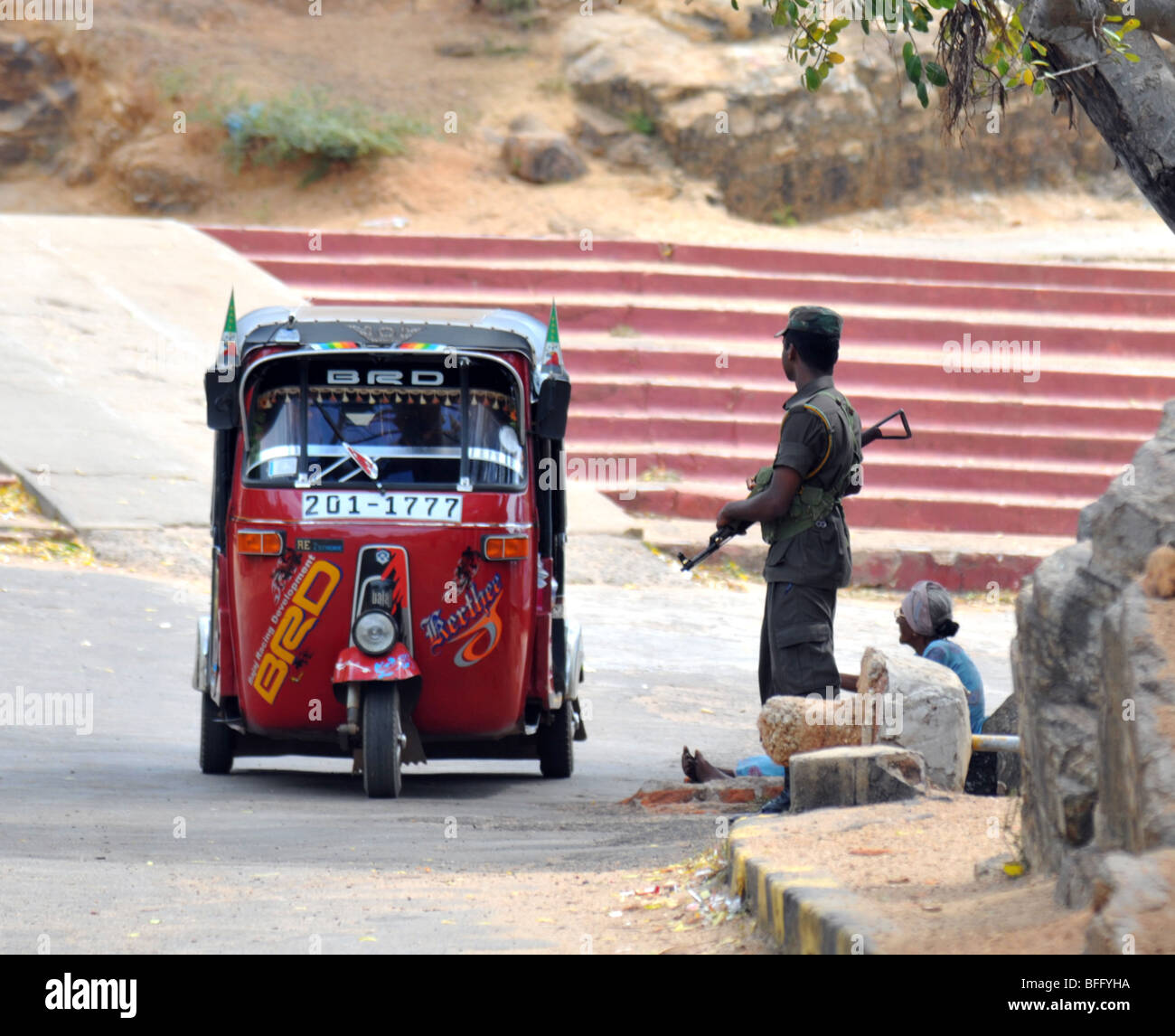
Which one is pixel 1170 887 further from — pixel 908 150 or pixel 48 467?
pixel 908 150

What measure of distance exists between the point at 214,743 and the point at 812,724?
3277mm

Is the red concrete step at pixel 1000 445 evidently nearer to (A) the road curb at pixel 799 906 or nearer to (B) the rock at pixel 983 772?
(B) the rock at pixel 983 772

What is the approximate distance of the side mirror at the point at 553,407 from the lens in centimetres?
690

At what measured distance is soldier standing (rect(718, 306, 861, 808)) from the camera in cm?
574

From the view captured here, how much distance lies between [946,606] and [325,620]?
257cm

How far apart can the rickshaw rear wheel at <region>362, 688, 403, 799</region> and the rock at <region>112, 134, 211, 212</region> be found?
1872cm

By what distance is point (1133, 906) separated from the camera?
295 centimetres

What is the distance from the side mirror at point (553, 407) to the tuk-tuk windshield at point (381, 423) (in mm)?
163

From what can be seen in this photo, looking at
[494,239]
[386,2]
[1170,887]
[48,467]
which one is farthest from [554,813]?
Result: [386,2]

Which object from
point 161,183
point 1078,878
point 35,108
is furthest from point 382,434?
point 35,108

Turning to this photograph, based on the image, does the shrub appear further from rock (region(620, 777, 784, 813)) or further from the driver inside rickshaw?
rock (region(620, 777, 784, 813))

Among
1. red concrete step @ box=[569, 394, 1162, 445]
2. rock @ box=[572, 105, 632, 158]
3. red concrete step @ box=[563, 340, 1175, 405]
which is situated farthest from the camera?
rock @ box=[572, 105, 632, 158]

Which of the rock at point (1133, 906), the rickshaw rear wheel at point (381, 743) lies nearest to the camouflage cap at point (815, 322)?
the rickshaw rear wheel at point (381, 743)

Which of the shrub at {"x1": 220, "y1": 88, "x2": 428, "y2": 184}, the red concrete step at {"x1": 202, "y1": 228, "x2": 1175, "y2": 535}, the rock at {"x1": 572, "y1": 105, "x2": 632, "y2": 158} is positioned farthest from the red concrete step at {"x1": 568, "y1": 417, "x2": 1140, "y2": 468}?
the rock at {"x1": 572, "y1": 105, "x2": 632, "y2": 158}
